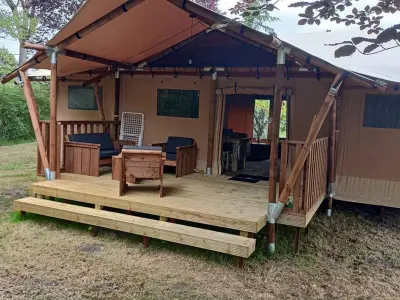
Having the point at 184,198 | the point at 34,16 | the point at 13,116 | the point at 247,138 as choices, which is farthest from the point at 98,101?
the point at 34,16

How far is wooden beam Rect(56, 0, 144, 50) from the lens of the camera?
4.88 metres

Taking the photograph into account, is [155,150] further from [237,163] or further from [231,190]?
[237,163]

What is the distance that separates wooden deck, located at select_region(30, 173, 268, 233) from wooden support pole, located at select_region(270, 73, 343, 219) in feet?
0.92

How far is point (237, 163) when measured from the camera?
778cm

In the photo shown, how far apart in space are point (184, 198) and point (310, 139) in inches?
74.7

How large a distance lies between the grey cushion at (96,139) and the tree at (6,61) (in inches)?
461

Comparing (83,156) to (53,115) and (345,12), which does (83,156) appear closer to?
(53,115)

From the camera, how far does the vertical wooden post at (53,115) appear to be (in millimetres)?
5645

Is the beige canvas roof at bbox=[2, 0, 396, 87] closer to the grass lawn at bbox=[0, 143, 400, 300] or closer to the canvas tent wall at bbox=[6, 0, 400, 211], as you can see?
the canvas tent wall at bbox=[6, 0, 400, 211]

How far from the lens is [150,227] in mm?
4309

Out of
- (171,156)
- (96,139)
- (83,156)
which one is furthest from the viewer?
(96,139)

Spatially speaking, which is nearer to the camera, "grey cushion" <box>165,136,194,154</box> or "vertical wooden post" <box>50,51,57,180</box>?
"vertical wooden post" <box>50,51,57,180</box>

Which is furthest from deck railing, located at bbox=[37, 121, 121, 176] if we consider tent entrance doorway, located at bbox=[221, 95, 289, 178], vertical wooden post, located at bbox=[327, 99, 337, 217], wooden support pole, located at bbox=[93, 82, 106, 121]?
vertical wooden post, located at bbox=[327, 99, 337, 217]

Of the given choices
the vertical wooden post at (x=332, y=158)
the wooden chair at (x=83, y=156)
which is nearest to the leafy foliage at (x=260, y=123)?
the vertical wooden post at (x=332, y=158)
